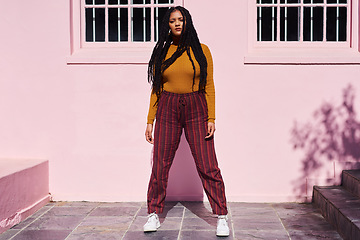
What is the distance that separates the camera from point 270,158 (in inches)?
197

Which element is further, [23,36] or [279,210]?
[23,36]

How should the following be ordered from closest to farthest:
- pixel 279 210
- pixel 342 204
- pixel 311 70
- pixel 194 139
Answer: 1. pixel 194 139
2. pixel 342 204
3. pixel 279 210
4. pixel 311 70

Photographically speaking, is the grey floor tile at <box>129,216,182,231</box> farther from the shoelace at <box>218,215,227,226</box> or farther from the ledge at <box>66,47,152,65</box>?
the ledge at <box>66,47,152,65</box>

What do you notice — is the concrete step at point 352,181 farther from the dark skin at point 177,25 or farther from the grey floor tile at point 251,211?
the dark skin at point 177,25

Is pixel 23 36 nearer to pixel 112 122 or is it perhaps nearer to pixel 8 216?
pixel 112 122

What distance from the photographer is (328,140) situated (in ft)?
16.3

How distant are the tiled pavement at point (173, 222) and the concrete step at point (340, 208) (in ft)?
0.29

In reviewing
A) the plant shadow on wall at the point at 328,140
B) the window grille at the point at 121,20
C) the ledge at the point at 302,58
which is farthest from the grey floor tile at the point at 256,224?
the window grille at the point at 121,20

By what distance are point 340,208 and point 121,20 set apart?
11.2ft

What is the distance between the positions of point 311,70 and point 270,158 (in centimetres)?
116

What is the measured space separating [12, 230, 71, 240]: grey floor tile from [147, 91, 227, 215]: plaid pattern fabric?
97cm

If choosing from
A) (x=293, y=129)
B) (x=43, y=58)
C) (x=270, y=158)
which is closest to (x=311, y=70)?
(x=293, y=129)

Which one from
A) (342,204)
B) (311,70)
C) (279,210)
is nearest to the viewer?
(342,204)

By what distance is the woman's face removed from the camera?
12.4 feet
